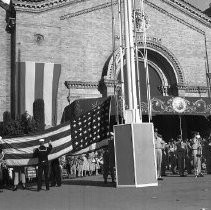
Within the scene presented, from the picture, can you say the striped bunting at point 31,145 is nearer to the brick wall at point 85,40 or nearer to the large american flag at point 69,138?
the large american flag at point 69,138

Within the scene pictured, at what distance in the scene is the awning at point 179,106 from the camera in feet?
89.8

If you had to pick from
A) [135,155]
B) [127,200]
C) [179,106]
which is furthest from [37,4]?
[127,200]

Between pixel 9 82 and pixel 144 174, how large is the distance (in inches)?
642

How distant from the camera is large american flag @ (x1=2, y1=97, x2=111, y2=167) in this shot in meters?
15.6

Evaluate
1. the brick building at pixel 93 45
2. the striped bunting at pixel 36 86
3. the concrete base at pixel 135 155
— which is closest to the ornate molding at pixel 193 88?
the brick building at pixel 93 45

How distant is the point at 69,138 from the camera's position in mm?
16156

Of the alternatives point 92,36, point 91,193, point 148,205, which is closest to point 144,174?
point 91,193

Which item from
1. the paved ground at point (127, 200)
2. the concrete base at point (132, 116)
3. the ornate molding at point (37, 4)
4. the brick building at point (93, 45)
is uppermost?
the ornate molding at point (37, 4)

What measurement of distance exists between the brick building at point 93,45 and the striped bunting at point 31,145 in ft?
33.9

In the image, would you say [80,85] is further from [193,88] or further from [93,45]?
[193,88]

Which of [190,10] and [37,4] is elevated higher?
[190,10]

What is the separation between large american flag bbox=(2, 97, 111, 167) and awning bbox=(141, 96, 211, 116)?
11158 mm

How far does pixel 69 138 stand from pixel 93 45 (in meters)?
13.7

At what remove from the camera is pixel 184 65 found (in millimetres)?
31125
